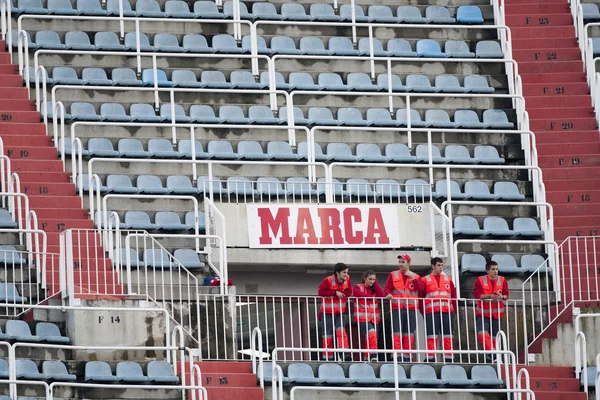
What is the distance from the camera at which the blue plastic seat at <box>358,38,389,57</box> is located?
95.7ft

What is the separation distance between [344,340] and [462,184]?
477 centimetres

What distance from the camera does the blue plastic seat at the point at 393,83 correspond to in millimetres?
28375

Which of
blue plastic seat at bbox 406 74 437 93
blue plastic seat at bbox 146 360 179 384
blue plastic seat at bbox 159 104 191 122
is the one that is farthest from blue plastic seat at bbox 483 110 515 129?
blue plastic seat at bbox 146 360 179 384

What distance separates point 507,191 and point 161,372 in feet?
23.1

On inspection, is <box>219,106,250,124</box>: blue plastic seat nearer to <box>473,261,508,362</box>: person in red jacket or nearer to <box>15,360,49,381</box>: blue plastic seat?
<box>473,261,508,362</box>: person in red jacket

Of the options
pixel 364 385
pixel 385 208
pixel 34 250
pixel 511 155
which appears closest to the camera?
pixel 364 385

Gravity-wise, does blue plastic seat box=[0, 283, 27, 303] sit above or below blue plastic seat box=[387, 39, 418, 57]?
below

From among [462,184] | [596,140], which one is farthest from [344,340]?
[596,140]

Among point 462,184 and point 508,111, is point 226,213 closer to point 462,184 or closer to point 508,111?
point 462,184

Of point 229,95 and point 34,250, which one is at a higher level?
point 229,95

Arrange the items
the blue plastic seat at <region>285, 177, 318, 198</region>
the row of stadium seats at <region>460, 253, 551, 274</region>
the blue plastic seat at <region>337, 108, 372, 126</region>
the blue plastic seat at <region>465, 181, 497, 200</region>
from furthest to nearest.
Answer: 1. the blue plastic seat at <region>337, 108, 372, 126</region>
2. the blue plastic seat at <region>465, 181, 497, 200</region>
3. the blue plastic seat at <region>285, 177, 318, 198</region>
4. the row of stadium seats at <region>460, 253, 551, 274</region>

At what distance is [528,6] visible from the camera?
30359mm

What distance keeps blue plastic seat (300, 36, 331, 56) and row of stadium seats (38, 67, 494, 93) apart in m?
0.60

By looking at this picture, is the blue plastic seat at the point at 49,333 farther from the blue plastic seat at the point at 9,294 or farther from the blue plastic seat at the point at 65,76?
the blue plastic seat at the point at 65,76
